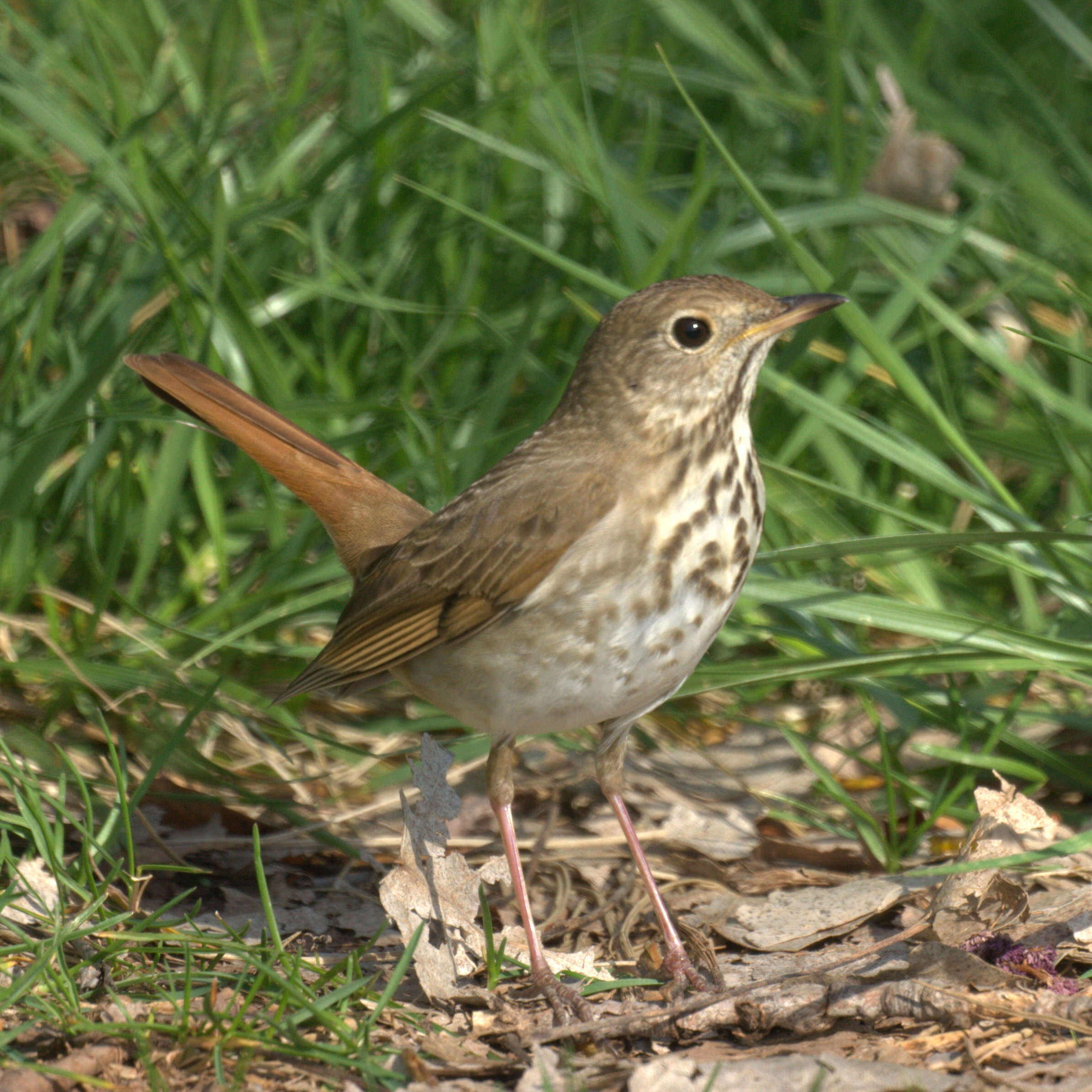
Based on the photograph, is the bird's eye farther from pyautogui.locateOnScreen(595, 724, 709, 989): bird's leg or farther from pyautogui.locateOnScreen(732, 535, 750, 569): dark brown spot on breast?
pyautogui.locateOnScreen(595, 724, 709, 989): bird's leg

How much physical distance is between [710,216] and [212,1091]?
3902 millimetres

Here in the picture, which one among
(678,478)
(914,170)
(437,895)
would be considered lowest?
(437,895)

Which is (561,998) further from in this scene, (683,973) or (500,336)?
(500,336)

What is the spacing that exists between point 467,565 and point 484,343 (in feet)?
5.55

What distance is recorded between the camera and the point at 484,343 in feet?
16.0

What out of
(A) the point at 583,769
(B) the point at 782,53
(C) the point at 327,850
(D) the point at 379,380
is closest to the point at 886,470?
(A) the point at 583,769

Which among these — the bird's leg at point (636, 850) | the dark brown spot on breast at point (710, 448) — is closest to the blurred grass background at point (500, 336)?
the bird's leg at point (636, 850)

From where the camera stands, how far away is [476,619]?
130 inches

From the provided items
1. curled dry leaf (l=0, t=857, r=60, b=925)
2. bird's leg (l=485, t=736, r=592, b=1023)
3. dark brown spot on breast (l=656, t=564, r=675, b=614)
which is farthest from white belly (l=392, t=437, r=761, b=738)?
curled dry leaf (l=0, t=857, r=60, b=925)

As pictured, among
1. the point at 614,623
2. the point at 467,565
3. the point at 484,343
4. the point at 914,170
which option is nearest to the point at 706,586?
the point at 614,623

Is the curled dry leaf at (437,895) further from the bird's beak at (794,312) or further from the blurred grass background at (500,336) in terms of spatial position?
the bird's beak at (794,312)

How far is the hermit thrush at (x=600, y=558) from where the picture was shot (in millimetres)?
3125

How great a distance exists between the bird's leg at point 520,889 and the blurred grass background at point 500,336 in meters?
0.59

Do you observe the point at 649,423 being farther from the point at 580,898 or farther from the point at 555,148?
the point at 555,148
